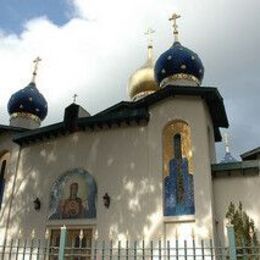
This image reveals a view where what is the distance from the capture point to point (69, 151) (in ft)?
43.2

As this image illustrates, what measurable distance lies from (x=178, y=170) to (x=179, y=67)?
463 cm

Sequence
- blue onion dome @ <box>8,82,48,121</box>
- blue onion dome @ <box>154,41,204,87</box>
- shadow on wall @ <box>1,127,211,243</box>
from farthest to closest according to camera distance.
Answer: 1. blue onion dome @ <box>8,82,48,121</box>
2. blue onion dome @ <box>154,41,204,87</box>
3. shadow on wall @ <box>1,127,211,243</box>

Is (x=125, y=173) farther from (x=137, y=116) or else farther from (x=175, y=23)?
(x=175, y=23)

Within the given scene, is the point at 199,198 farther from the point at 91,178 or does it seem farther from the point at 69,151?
the point at 69,151

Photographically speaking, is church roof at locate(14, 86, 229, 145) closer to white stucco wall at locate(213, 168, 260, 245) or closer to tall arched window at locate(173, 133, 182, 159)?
tall arched window at locate(173, 133, 182, 159)

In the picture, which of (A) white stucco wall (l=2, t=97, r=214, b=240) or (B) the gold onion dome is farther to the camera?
(B) the gold onion dome

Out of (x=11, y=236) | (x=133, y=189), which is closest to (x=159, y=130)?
(x=133, y=189)

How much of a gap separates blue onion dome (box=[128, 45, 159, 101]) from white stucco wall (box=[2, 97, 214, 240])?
5.24 meters

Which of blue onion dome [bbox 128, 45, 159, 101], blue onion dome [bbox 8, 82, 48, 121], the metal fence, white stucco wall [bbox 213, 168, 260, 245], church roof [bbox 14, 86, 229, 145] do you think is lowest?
the metal fence

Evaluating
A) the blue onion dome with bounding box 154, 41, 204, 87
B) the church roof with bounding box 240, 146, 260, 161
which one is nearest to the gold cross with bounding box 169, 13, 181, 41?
the blue onion dome with bounding box 154, 41, 204, 87

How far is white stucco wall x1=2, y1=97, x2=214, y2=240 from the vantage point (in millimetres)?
10750

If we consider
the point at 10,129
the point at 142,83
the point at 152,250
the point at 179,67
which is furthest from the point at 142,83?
the point at 152,250

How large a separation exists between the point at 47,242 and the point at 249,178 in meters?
6.47

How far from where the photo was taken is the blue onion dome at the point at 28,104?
57.2ft
